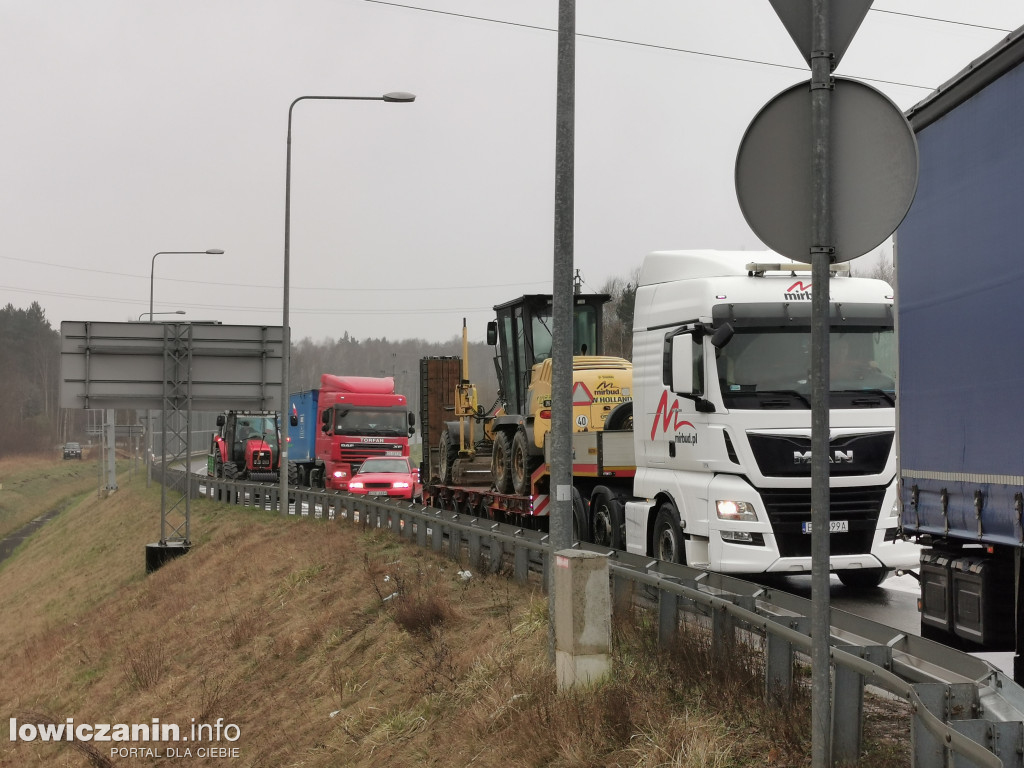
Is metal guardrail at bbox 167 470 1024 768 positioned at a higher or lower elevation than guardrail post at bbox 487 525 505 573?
higher

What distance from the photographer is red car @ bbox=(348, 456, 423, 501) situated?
36594mm

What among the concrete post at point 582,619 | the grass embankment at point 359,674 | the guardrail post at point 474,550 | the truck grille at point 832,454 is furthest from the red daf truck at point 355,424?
the concrete post at point 582,619

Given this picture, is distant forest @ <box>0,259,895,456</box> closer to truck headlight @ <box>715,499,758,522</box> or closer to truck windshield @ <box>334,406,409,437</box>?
truck windshield @ <box>334,406,409,437</box>

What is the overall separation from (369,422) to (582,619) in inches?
1377

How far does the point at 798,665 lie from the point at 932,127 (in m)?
3.52

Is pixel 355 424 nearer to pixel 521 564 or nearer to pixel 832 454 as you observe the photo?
pixel 521 564

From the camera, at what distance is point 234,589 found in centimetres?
2075

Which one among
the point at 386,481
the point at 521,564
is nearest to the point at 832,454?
the point at 521,564

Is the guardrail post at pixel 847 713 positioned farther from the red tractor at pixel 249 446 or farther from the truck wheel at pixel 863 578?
the red tractor at pixel 249 446

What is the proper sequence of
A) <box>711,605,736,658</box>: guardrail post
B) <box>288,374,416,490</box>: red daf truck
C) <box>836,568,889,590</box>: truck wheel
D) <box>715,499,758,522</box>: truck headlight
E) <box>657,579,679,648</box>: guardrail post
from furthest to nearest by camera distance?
<box>288,374,416,490</box>: red daf truck, <box>836,568,889,590</box>: truck wheel, <box>715,499,758,522</box>: truck headlight, <box>657,579,679,648</box>: guardrail post, <box>711,605,736,658</box>: guardrail post

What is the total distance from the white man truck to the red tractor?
44.4 m

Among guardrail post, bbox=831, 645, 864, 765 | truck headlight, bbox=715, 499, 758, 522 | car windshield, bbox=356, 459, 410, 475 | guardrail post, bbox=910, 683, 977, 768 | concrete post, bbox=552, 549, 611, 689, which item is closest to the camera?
guardrail post, bbox=910, 683, 977, 768

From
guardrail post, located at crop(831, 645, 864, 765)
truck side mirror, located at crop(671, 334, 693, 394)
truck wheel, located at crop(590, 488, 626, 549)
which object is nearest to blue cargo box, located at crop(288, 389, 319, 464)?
truck wheel, located at crop(590, 488, 626, 549)

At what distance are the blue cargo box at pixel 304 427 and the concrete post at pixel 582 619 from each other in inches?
1520
